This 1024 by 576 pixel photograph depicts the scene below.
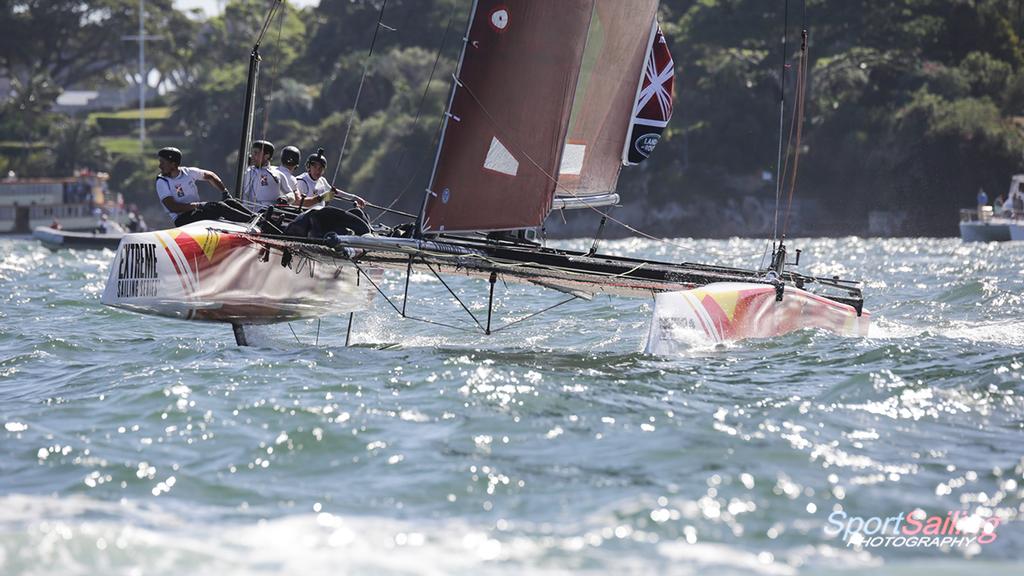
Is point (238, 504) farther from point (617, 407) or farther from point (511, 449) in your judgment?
point (617, 407)

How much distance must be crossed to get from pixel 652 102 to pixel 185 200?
4585mm

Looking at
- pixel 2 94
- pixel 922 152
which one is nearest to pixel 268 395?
pixel 922 152

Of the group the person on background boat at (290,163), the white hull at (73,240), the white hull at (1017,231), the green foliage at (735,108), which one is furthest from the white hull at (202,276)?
the green foliage at (735,108)

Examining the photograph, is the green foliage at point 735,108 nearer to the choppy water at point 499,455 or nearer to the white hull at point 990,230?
the white hull at point 990,230

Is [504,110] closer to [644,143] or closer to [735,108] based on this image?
[644,143]

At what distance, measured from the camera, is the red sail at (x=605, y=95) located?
481 inches

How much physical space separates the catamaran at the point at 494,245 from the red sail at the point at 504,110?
0.01 m

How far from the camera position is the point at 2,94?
89.6m

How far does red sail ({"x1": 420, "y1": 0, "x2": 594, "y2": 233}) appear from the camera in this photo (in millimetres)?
10617

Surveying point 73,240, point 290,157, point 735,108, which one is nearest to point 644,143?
point 290,157

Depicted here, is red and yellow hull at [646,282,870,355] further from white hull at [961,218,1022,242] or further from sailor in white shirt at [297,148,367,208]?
white hull at [961,218,1022,242]

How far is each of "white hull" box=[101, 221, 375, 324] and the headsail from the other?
8.46 feet

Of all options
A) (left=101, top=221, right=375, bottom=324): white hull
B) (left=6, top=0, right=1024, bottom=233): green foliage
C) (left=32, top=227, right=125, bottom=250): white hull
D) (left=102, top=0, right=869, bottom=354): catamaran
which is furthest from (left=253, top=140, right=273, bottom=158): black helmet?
(left=6, top=0, right=1024, bottom=233): green foliage

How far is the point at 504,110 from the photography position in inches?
423
